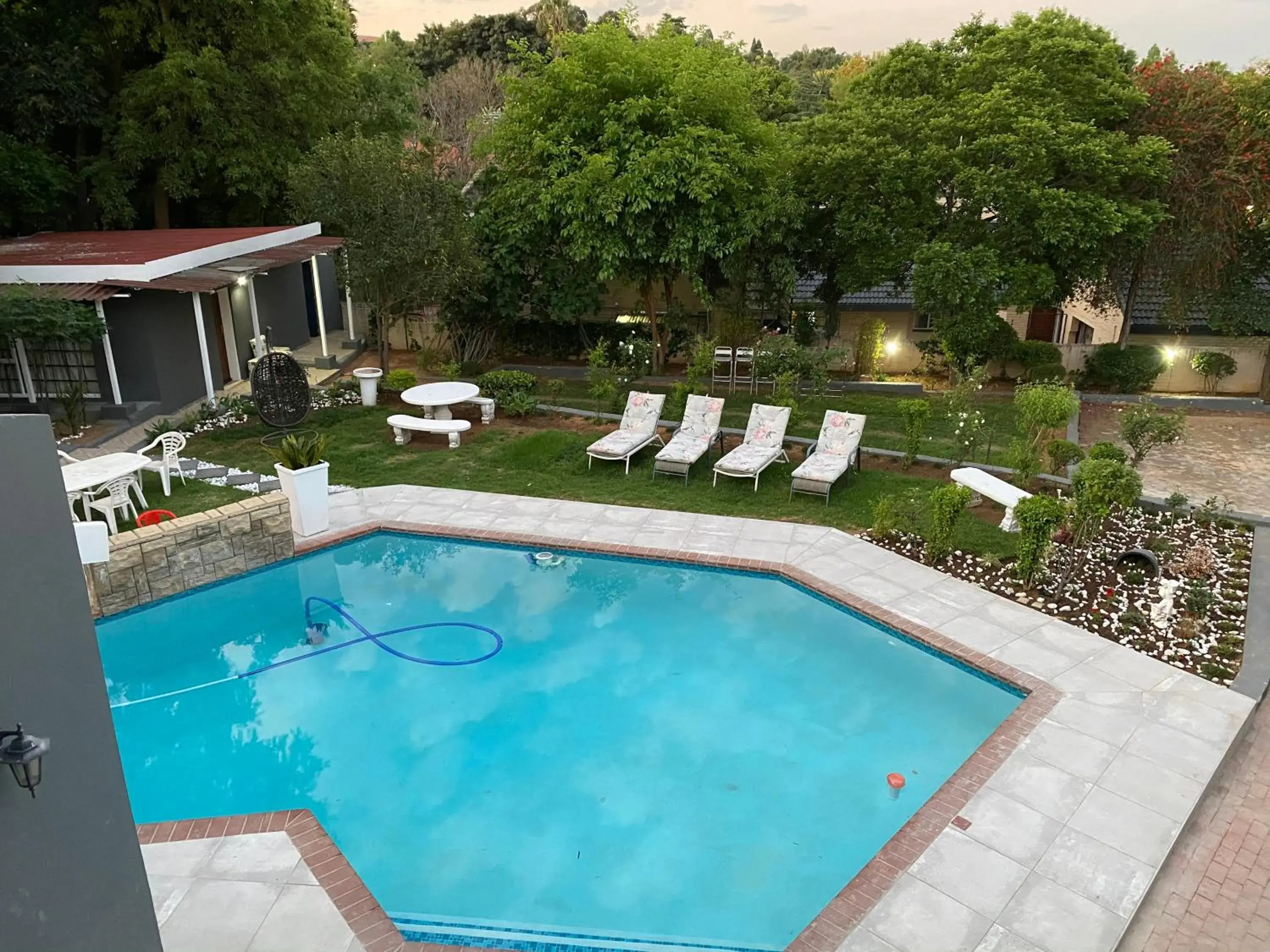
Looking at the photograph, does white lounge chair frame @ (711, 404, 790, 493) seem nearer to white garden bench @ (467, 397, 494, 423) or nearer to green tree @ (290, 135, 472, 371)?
white garden bench @ (467, 397, 494, 423)

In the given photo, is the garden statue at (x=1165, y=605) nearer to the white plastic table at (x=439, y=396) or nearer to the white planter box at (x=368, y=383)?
the white plastic table at (x=439, y=396)

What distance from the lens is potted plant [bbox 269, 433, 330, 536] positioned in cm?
1123

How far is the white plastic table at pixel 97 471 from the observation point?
34.8ft

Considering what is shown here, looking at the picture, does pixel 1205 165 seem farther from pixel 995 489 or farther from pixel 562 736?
pixel 562 736

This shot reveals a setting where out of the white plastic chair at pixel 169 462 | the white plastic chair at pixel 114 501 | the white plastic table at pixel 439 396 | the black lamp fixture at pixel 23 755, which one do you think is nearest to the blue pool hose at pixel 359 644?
the white plastic chair at pixel 114 501

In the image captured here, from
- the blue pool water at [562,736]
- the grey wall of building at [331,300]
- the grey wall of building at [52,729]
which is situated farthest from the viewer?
the grey wall of building at [331,300]

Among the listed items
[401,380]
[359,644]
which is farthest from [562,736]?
[401,380]

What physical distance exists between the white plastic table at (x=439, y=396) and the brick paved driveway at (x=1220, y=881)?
1239cm

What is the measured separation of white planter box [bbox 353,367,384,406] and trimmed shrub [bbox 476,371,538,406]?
2.11 metres

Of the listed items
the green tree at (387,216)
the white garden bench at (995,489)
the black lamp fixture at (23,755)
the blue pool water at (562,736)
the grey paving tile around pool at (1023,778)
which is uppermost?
the green tree at (387,216)

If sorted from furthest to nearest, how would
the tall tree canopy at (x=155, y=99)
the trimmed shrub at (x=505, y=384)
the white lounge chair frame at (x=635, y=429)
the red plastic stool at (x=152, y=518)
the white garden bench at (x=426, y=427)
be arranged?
1. the tall tree canopy at (x=155, y=99)
2. the trimmed shrub at (x=505, y=384)
3. the white garden bench at (x=426, y=427)
4. the white lounge chair frame at (x=635, y=429)
5. the red plastic stool at (x=152, y=518)

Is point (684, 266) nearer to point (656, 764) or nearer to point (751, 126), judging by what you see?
point (751, 126)

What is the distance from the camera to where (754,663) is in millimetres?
8852

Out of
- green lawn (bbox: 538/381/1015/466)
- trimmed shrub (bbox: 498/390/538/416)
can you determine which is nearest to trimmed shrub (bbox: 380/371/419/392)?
trimmed shrub (bbox: 498/390/538/416)
